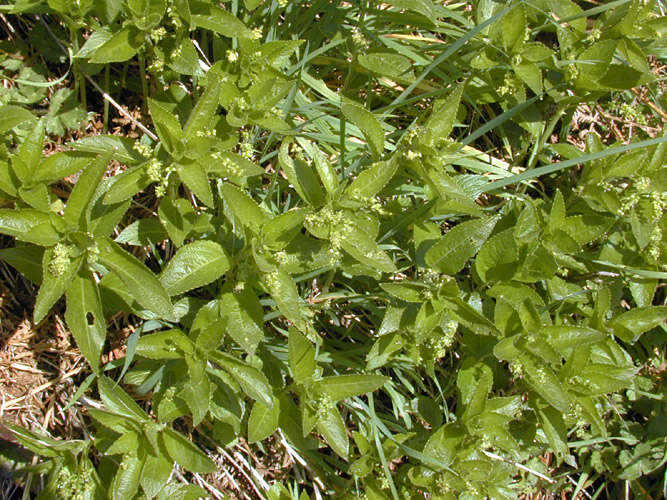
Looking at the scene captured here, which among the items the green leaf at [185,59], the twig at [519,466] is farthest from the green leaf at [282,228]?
the twig at [519,466]

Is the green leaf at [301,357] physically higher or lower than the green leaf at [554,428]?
higher

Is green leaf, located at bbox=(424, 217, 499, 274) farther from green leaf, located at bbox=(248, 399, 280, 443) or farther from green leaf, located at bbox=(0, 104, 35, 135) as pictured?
green leaf, located at bbox=(0, 104, 35, 135)

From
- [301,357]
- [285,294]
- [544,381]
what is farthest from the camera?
[544,381]

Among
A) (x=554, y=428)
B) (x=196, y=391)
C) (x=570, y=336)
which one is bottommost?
(x=554, y=428)

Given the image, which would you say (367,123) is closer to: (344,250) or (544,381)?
(344,250)

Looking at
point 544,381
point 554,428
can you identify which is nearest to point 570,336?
point 544,381

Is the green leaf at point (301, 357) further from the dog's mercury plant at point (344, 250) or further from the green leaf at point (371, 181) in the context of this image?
the green leaf at point (371, 181)

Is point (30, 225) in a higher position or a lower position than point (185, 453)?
higher
